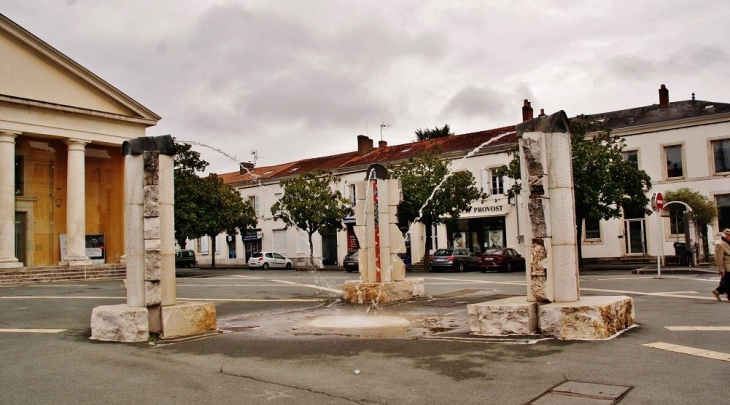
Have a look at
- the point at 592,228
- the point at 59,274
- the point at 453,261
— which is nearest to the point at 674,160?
the point at 592,228

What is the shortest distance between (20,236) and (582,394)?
34.8 meters

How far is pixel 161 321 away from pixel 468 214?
110 feet

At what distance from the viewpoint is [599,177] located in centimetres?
2820

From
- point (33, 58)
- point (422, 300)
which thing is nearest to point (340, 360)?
point (422, 300)

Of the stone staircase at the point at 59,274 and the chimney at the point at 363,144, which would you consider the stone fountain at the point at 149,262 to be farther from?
the chimney at the point at 363,144

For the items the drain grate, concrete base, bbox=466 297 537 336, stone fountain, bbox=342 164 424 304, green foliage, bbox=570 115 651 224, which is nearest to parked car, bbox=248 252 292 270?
green foliage, bbox=570 115 651 224

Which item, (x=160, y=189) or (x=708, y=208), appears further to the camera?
(x=708, y=208)

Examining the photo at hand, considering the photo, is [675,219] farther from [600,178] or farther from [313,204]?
[313,204]

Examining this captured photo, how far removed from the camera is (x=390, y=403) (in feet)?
17.6

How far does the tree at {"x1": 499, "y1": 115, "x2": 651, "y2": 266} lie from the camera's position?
28266 mm

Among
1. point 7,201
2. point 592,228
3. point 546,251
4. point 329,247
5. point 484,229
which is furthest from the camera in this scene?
point 329,247

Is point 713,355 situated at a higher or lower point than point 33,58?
lower

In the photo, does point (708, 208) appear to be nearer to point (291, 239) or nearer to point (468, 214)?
point (468, 214)

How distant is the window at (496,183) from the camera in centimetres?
4031
